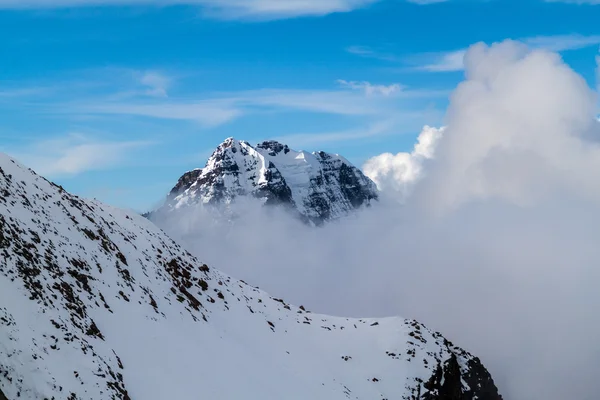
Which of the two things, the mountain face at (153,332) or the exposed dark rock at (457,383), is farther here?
the exposed dark rock at (457,383)

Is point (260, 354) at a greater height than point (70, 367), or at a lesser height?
greater

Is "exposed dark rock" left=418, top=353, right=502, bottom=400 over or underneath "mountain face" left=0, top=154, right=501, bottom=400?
over

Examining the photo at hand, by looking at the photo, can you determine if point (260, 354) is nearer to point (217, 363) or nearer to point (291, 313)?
point (217, 363)

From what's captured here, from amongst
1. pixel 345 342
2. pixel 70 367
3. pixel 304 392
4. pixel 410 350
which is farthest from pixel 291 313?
pixel 70 367

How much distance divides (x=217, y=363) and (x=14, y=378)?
706 inches

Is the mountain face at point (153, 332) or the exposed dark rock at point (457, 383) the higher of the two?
the exposed dark rock at point (457, 383)

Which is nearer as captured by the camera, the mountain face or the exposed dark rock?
the mountain face

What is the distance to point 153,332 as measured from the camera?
112ft

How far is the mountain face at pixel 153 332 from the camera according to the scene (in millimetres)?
24156

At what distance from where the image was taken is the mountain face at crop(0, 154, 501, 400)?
24156mm

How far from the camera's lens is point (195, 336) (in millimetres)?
39281

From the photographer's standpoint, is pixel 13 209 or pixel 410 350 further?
pixel 410 350

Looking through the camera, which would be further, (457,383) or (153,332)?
(457,383)

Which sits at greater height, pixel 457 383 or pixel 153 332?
pixel 457 383
